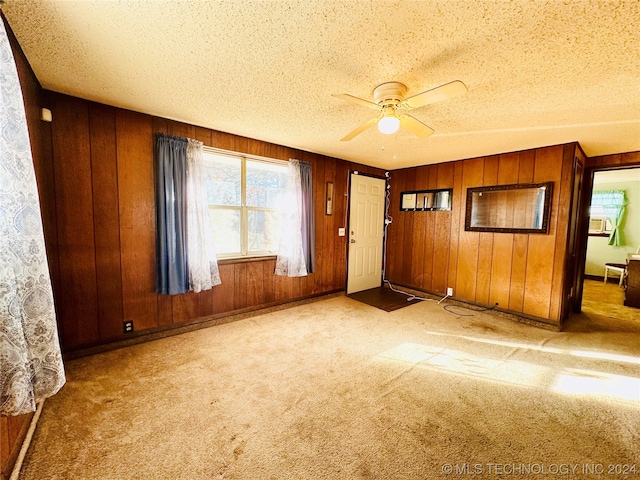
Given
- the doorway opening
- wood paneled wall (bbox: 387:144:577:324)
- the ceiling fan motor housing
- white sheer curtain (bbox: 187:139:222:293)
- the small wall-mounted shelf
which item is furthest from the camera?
the doorway opening

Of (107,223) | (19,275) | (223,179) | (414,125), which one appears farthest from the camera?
(223,179)

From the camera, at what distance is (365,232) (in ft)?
15.5

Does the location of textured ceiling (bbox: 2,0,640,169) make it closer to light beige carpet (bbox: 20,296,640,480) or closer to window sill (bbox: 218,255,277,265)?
window sill (bbox: 218,255,277,265)

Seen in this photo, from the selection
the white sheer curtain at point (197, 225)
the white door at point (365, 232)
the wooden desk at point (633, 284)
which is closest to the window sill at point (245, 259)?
the white sheer curtain at point (197, 225)

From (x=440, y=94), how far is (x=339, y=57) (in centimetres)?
66

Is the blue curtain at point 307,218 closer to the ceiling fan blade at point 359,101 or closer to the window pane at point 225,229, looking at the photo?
the window pane at point 225,229

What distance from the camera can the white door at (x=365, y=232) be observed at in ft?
14.8

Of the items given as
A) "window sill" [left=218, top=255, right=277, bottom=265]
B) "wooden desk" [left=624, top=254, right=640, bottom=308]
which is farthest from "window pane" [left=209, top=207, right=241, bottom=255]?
"wooden desk" [left=624, top=254, right=640, bottom=308]

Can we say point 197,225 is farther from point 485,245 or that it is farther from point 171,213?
point 485,245

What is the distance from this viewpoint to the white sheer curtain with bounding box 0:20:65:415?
3.49 feet

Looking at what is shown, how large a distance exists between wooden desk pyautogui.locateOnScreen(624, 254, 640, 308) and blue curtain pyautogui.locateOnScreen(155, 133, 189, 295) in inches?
248

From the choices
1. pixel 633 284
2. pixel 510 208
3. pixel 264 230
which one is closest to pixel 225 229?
pixel 264 230

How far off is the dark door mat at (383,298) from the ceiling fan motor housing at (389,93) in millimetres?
2741

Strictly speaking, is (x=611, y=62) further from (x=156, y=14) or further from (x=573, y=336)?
(x=573, y=336)
